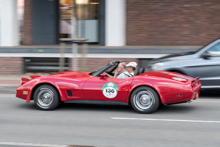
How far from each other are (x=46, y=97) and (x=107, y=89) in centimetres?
138

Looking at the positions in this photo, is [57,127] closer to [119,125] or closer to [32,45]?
[119,125]

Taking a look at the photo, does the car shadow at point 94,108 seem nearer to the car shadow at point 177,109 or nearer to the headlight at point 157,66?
the car shadow at point 177,109

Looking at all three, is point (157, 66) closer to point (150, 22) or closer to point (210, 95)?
point (210, 95)

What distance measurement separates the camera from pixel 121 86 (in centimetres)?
711

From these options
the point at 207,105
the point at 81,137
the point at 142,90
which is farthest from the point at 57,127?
the point at 207,105

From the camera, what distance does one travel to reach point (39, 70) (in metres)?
15.2

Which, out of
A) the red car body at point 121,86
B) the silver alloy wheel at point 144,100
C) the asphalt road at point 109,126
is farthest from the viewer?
the silver alloy wheel at point 144,100

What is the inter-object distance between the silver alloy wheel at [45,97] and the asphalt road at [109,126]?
0.64 ft

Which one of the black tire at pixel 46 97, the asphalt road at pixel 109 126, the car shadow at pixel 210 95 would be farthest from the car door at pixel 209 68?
the black tire at pixel 46 97

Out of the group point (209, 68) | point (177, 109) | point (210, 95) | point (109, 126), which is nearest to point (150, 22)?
point (210, 95)

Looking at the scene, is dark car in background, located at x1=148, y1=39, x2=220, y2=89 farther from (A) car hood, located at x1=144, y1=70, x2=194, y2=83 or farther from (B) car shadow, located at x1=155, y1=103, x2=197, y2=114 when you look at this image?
(A) car hood, located at x1=144, y1=70, x2=194, y2=83

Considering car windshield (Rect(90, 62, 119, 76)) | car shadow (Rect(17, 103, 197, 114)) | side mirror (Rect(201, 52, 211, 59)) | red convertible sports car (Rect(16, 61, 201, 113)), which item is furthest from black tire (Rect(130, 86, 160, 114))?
side mirror (Rect(201, 52, 211, 59))

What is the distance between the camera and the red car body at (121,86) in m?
6.94

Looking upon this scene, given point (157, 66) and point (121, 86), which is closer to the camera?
point (121, 86)
